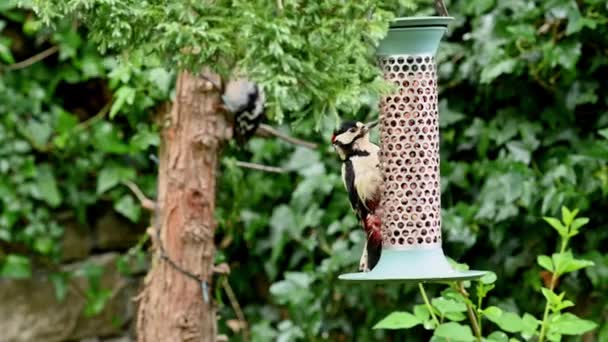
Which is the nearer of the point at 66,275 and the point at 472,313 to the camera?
the point at 472,313

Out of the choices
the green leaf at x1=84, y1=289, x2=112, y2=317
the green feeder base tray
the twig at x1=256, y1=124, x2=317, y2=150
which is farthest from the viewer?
the green leaf at x1=84, y1=289, x2=112, y2=317

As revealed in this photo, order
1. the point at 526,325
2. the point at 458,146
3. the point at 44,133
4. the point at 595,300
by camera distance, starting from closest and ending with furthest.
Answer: the point at 526,325, the point at 595,300, the point at 458,146, the point at 44,133

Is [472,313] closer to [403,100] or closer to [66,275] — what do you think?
[403,100]

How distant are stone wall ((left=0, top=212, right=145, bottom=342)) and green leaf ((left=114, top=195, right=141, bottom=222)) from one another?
1.04ft

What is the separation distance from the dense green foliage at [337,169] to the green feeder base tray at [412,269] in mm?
333

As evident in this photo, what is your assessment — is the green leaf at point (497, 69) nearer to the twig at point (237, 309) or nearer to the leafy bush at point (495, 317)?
the leafy bush at point (495, 317)

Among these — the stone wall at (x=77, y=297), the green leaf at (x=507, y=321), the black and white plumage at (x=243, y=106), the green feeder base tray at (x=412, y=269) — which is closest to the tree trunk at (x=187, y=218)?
the black and white plumage at (x=243, y=106)

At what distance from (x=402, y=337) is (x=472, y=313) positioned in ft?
3.70

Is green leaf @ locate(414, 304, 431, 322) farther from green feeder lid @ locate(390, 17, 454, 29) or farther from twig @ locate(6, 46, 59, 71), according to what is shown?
twig @ locate(6, 46, 59, 71)

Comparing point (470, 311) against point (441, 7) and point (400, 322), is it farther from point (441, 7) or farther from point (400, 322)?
point (441, 7)

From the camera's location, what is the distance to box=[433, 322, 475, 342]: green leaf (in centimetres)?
197

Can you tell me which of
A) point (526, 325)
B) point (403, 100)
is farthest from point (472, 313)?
point (403, 100)

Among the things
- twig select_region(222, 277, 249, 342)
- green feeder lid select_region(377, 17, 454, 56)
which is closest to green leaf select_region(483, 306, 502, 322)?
green feeder lid select_region(377, 17, 454, 56)

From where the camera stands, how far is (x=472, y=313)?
2.13m
